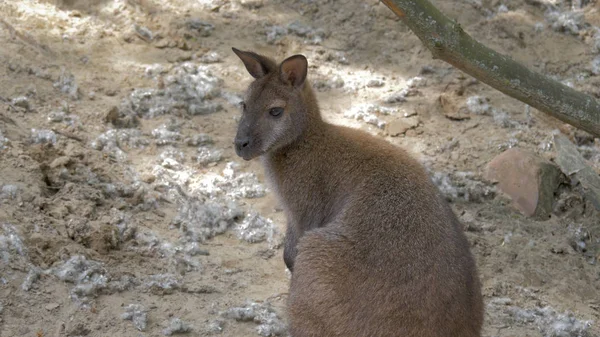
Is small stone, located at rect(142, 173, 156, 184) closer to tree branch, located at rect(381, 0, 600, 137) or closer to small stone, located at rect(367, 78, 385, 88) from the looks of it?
small stone, located at rect(367, 78, 385, 88)

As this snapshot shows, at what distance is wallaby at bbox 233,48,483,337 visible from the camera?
4781 millimetres

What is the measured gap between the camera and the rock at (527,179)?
7543 mm

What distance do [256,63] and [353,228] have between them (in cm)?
174

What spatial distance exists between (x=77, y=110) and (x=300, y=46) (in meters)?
2.87

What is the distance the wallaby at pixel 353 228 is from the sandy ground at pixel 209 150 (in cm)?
99

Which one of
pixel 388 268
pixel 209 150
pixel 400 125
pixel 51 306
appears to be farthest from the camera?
pixel 400 125

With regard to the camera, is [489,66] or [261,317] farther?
[261,317]

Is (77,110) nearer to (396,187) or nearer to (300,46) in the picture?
(300,46)

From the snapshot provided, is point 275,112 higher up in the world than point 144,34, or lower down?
higher up

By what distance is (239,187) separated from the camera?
25.6ft

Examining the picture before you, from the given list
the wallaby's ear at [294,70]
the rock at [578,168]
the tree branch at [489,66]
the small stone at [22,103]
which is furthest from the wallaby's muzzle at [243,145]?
the rock at [578,168]

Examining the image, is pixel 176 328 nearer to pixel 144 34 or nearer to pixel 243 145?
pixel 243 145

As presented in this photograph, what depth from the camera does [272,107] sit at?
6.05 m

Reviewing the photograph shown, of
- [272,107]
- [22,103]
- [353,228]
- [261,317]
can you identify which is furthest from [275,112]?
[22,103]
